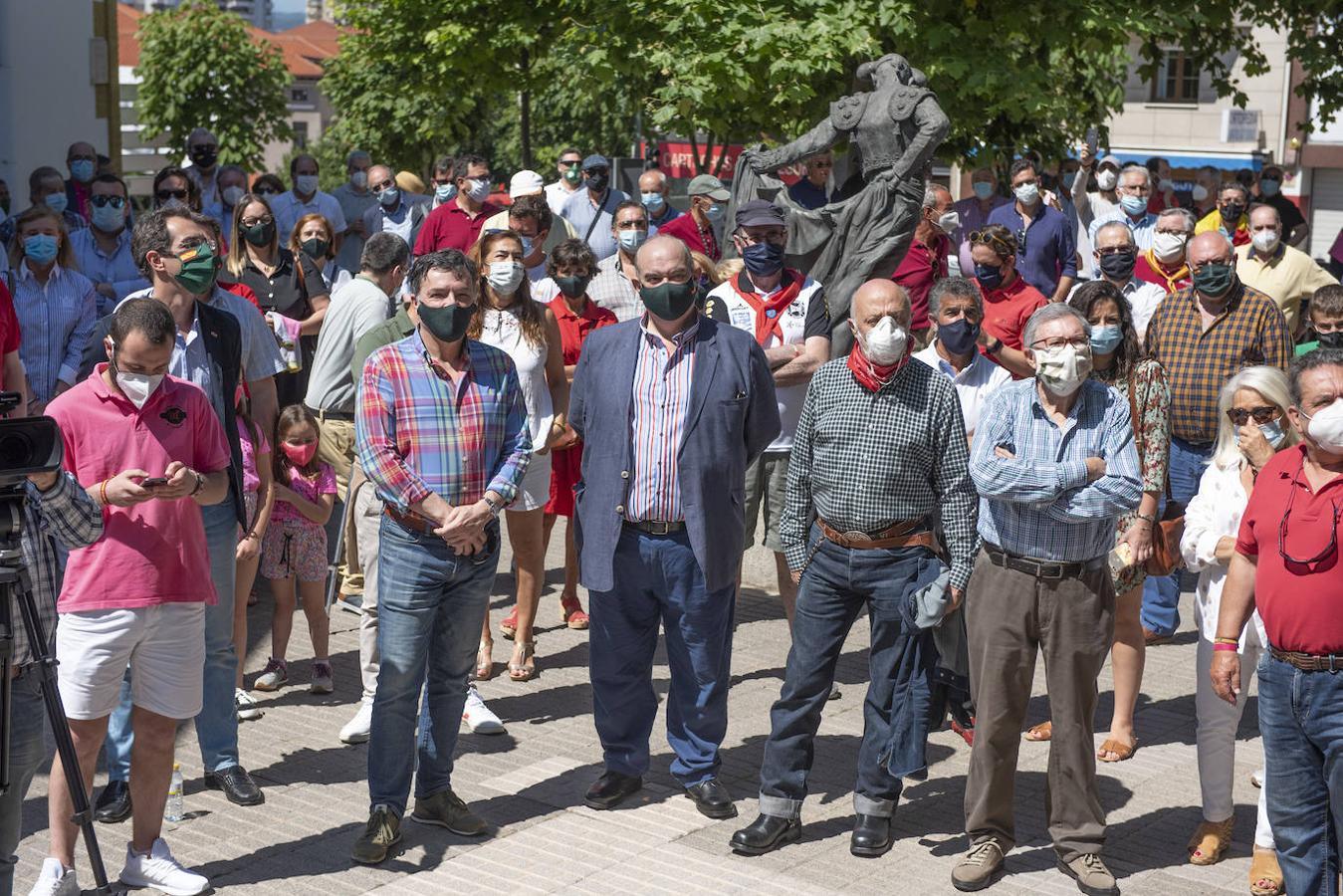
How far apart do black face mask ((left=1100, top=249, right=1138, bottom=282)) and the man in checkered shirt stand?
3.68 meters

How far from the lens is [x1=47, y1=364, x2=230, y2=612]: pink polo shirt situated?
19.4 ft

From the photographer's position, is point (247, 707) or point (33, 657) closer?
point (33, 657)

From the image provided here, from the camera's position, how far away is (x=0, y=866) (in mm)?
5305

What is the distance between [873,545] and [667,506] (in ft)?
2.63

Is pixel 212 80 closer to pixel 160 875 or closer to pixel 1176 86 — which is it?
pixel 1176 86

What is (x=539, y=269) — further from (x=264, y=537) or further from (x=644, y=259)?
(x=644, y=259)

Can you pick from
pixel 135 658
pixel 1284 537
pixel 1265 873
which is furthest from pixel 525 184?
pixel 1284 537

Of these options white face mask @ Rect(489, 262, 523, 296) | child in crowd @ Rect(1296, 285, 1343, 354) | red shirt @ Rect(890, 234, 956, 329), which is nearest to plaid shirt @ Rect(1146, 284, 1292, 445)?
child in crowd @ Rect(1296, 285, 1343, 354)

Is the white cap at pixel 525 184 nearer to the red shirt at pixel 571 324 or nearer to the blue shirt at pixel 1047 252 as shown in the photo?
the red shirt at pixel 571 324

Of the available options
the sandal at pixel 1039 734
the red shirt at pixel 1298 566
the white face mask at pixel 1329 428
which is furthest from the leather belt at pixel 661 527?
the white face mask at pixel 1329 428

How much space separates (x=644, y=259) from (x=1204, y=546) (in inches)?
92.0

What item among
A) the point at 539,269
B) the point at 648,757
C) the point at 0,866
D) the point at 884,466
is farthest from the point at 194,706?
the point at 539,269

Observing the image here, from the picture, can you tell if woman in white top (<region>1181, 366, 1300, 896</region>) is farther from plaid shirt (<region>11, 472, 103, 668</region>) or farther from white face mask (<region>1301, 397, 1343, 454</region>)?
plaid shirt (<region>11, 472, 103, 668</region>)

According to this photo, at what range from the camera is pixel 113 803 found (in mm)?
6777
